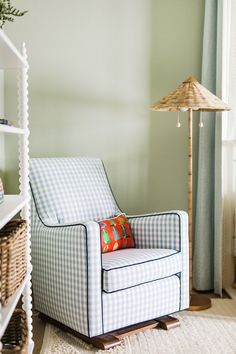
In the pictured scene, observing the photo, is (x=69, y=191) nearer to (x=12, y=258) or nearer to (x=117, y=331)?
(x=117, y=331)

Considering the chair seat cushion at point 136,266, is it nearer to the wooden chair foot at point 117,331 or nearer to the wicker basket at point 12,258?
the wooden chair foot at point 117,331

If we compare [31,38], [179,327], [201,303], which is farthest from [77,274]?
[31,38]

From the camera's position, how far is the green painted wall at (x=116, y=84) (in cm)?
333

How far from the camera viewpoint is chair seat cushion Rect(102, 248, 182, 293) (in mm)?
2346

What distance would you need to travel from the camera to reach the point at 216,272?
10.8 feet

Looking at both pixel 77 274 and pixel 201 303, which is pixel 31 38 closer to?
pixel 77 274

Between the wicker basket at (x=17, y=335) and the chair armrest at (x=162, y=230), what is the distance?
2.88 feet

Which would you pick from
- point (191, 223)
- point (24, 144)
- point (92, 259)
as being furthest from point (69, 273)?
point (191, 223)

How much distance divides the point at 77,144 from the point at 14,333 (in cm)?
157

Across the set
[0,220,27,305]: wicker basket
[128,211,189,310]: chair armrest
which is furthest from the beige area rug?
[0,220,27,305]: wicker basket

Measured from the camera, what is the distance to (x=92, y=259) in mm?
2318

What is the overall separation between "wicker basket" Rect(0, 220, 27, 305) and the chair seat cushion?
18.4 inches

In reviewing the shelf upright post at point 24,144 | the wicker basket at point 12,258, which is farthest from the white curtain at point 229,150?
the wicker basket at point 12,258

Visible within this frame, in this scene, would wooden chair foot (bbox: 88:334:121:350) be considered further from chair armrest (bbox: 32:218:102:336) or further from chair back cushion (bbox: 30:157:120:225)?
chair back cushion (bbox: 30:157:120:225)
